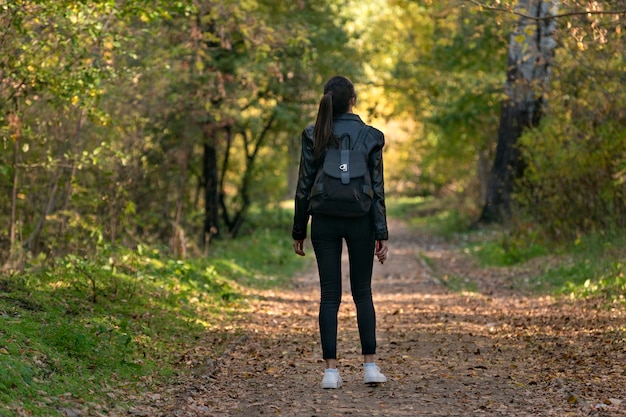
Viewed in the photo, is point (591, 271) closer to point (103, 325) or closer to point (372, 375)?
point (372, 375)

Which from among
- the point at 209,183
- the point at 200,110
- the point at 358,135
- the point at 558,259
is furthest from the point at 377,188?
the point at 209,183

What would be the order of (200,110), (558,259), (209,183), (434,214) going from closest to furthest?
(558,259)
(200,110)
(209,183)
(434,214)

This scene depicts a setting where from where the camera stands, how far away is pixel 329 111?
7.23m

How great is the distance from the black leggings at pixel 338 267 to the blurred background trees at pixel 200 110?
3.39 meters

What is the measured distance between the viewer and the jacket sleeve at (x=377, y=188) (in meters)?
7.24

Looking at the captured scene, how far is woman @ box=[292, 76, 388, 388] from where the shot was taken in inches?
286

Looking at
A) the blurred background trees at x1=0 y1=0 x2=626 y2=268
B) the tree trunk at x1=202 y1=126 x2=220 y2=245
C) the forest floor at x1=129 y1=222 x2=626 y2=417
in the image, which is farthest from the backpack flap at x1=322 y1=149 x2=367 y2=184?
the tree trunk at x1=202 y1=126 x2=220 y2=245

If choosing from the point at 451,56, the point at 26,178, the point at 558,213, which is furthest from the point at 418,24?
the point at 26,178

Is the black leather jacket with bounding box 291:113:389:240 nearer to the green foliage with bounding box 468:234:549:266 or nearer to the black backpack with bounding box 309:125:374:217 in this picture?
the black backpack with bounding box 309:125:374:217

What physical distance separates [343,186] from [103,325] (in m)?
2.85

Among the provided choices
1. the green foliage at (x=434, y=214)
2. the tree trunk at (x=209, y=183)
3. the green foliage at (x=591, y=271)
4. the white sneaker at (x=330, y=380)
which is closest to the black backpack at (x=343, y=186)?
the white sneaker at (x=330, y=380)

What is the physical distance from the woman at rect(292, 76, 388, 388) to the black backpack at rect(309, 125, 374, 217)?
0.24 ft

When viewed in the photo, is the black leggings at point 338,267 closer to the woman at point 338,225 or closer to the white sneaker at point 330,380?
the woman at point 338,225

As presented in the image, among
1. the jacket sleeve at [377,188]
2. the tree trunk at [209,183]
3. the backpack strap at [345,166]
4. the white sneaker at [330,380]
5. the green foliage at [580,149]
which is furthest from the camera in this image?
the tree trunk at [209,183]
